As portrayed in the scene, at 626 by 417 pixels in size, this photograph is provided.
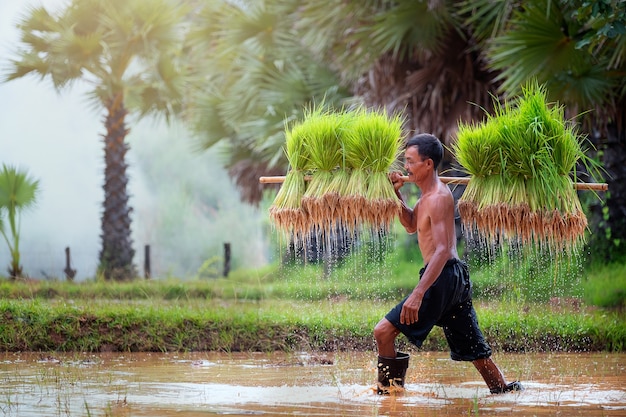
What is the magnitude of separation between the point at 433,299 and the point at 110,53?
15.0 metres

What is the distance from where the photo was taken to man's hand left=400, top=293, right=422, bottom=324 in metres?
6.70

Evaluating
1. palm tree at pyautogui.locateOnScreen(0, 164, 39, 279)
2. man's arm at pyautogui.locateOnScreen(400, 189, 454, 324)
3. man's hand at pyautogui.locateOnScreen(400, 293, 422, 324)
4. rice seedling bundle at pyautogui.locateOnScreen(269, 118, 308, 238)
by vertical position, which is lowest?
man's hand at pyautogui.locateOnScreen(400, 293, 422, 324)

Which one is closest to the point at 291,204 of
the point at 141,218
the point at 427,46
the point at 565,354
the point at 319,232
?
the point at 319,232

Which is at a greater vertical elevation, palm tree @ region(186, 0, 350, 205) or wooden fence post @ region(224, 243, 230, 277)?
palm tree @ region(186, 0, 350, 205)

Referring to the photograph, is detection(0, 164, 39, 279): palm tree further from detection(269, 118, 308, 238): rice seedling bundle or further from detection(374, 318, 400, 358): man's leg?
detection(374, 318, 400, 358): man's leg

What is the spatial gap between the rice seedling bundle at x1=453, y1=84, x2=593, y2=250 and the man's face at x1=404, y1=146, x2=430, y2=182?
645 mm

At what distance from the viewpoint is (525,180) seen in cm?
746

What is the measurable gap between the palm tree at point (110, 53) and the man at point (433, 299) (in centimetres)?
1387

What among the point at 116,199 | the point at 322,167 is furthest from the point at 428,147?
the point at 116,199

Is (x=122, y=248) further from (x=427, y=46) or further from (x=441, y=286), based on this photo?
(x=441, y=286)

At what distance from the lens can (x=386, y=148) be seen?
7.41 metres

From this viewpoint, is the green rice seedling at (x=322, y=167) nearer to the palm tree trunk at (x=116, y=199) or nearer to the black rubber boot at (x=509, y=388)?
the black rubber boot at (x=509, y=388)

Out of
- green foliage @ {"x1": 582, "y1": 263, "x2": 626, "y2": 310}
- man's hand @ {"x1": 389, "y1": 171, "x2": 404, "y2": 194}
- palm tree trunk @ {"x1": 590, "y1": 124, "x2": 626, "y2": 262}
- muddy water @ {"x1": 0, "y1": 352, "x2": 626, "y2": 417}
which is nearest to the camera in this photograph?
muddy water @ {"x1": 0, "y1": 352, "x2": 626, "y2": 417}

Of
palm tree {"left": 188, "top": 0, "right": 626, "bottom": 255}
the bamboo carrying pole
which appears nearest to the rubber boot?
the bamboo carrying pole
